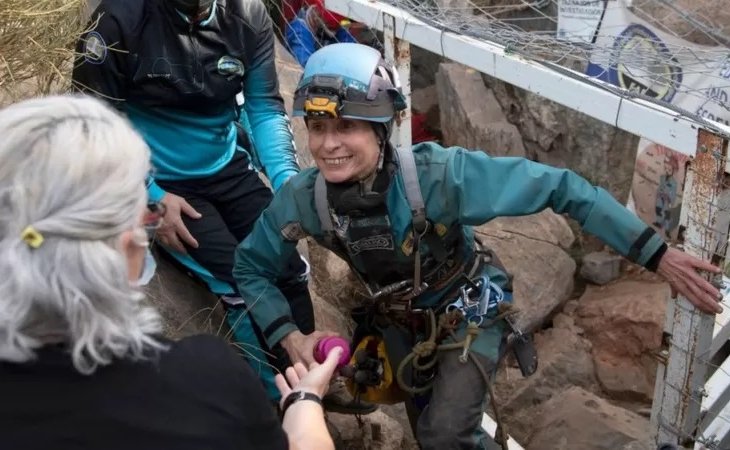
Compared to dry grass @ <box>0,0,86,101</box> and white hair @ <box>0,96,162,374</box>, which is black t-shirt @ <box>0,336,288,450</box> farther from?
dry grass @ <box>0,0,86,101</box>

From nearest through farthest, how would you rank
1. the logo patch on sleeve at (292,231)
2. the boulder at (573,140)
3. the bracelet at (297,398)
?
1. the bracelet at (297,398)
2. the logo patch on sleeve at (292,231)
3. the boulder at (573,140)

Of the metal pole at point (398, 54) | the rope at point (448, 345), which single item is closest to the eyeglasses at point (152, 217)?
the rope at point (448, 345)

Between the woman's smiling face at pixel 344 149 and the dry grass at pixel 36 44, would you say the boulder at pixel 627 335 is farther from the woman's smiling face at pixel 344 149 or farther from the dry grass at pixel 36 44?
the dry grass at pixel 36 44

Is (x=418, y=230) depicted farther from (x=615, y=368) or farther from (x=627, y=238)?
(x=615, y=368)

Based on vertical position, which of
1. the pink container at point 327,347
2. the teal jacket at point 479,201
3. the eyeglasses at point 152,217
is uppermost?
the eyeglasses at point 152,217

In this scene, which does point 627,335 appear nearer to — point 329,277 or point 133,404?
point 329,277

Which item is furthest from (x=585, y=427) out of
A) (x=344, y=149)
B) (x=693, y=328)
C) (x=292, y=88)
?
(x=292, y=88)

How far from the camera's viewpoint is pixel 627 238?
291 centimetres

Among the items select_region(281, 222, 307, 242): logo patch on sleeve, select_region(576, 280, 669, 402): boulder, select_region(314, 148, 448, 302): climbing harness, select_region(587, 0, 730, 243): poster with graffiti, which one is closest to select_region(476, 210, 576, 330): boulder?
select_region(576, 280, 669, 402): boulder

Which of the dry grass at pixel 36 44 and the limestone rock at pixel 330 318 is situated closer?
the dry grass at pixel 36 44

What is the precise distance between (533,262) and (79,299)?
4934 millimetres

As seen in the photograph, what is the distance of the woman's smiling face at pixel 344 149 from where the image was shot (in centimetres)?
301

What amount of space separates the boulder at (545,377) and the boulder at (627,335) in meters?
0.10

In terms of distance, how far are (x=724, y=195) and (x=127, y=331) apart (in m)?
2.14
